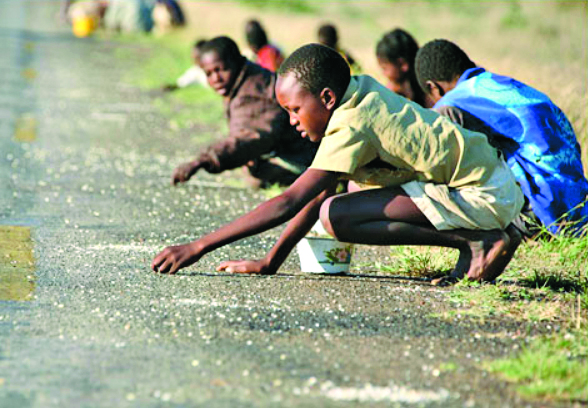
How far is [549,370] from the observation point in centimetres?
434

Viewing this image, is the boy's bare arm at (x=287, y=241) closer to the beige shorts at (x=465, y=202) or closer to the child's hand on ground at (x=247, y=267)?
the child's hand on ground at (x=247, y=267)

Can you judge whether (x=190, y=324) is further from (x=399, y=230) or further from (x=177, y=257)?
(x=399, y=230)

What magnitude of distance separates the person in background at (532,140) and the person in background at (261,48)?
6379 mm

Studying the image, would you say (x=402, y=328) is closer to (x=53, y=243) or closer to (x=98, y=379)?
(x=98, y=379)

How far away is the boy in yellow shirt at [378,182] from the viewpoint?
213 inches

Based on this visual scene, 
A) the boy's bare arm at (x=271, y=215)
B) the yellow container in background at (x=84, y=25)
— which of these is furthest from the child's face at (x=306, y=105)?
the yellow container in background at (x=84, y=25)

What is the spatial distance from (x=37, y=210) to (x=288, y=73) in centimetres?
318

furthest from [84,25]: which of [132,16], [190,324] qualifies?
[190,324]

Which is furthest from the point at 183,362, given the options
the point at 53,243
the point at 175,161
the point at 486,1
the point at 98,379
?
the point at 486,1

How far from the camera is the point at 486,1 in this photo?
3516cm

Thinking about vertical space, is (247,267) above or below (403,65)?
below

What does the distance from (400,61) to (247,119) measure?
1.38 meters

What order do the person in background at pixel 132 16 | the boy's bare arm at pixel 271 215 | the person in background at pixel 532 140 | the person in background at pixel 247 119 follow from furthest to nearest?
the person in background at pixel 132 16
the person in background at pixel 247 119
the person in background at pixel 532 140
the boy's bare arm at pixel 271 215

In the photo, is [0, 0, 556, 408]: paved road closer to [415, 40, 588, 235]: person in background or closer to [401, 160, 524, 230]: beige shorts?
[401, 160, 524, 230]: beige shorts
